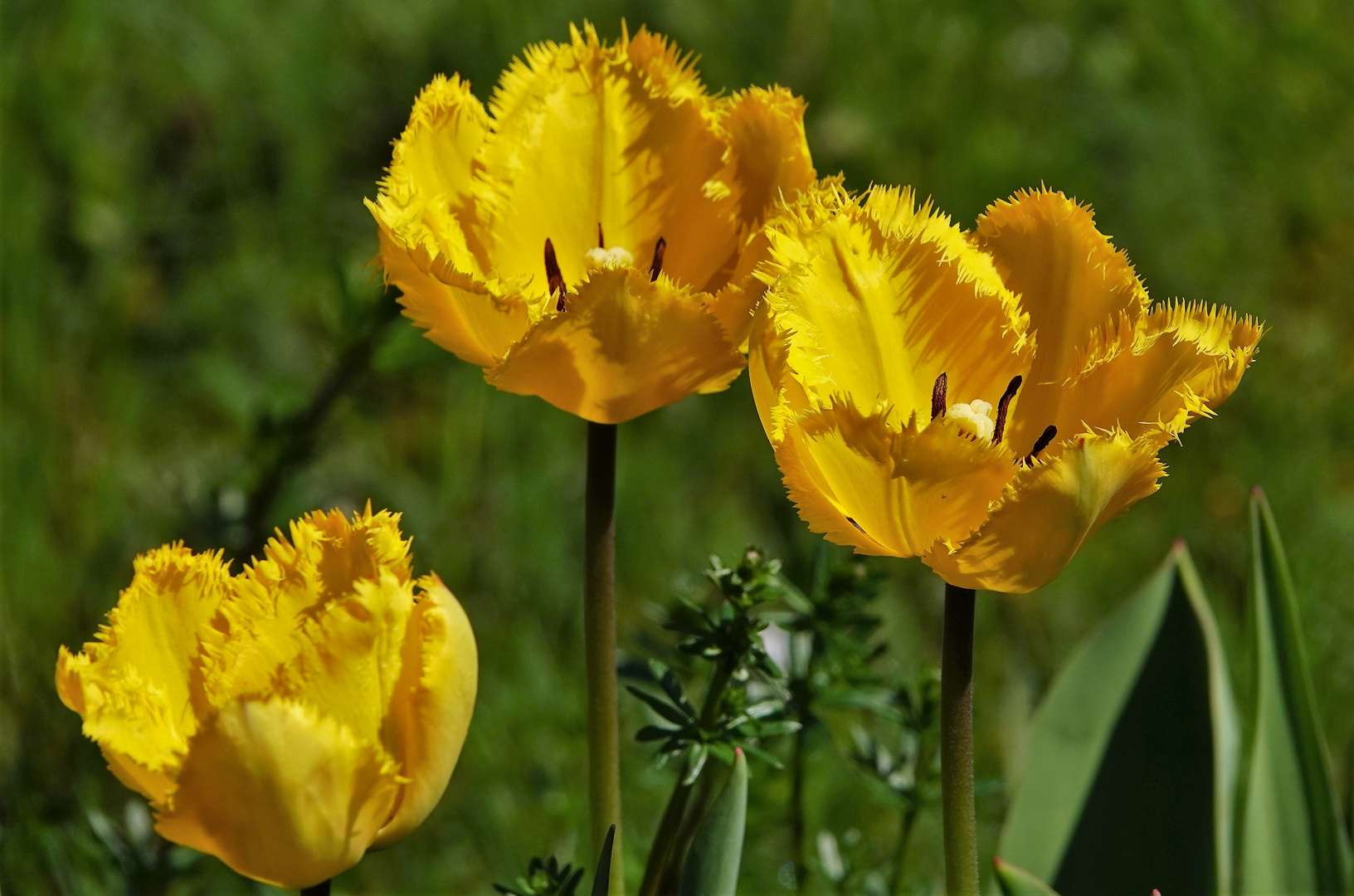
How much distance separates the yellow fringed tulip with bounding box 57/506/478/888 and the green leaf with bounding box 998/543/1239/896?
2.51 feet

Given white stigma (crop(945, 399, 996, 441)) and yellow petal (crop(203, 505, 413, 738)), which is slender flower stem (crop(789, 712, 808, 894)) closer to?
white stigma (crop(945, 399, 996, 441))

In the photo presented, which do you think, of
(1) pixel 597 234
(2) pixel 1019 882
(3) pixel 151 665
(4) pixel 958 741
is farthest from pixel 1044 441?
(3) pixel 151 665

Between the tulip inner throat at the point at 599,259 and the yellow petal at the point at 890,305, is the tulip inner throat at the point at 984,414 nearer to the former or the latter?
the yellow petal at the point at 890,305

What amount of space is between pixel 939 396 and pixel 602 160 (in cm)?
43

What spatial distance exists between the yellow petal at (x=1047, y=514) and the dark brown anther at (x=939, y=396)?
0.20 metres

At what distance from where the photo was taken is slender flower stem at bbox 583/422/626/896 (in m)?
1.23

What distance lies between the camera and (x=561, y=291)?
1334 millimetres

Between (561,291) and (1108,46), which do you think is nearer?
(561,291)

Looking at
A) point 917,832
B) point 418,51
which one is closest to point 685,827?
point 917,832

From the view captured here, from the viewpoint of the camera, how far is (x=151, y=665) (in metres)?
1.11

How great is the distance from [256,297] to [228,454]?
0.42 m

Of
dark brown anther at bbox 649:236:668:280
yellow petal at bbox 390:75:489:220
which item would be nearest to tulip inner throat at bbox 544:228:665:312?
dark brown anther at bbox 649:236:668:280

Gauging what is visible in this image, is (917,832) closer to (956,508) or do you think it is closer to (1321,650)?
(1321,650)

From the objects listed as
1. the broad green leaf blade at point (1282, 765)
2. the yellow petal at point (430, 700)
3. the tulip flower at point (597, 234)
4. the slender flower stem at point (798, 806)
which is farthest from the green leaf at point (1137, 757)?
the yellow petal at point (430, 700)
